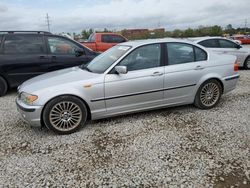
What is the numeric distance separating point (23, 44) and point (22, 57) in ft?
1.22

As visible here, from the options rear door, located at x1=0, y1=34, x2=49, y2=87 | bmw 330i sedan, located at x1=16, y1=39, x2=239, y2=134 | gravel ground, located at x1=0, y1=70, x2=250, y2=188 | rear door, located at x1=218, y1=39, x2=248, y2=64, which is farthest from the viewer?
rear door, located at x1=218, y1=39, x2=248, y2=64

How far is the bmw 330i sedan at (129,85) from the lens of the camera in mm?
3789

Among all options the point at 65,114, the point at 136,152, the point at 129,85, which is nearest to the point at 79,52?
the point at 129,85

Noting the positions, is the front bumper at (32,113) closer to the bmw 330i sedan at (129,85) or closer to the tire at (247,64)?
the bmw 330i sedan at (129,85)

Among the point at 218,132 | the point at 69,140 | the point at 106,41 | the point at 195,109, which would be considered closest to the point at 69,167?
the point at 69,140

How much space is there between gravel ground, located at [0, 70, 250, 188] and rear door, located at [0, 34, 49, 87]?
79.8 inches

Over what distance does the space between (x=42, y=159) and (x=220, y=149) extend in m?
2.45

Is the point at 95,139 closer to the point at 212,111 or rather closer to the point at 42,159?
the point at 42,159

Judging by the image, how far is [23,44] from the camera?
249 inches

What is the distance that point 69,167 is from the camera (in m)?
2.99

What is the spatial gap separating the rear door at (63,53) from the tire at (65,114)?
3008 mm

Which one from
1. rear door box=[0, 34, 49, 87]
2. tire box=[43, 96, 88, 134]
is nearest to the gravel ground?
tire box=[43, 96, 88, 134]

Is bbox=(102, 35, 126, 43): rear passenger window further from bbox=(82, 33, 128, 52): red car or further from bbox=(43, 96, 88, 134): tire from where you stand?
bbox=(43, 96, 88, 134): tire

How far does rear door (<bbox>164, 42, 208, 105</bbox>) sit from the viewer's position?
4410 millimetres
